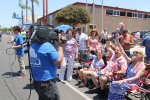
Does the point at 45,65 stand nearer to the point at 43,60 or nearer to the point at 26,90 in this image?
the point at 43,60

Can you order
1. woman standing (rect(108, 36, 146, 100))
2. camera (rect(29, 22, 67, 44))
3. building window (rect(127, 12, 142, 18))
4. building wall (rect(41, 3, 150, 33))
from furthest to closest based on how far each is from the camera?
building window (rect(127, 12, 142, 18))
building wall (rect(41, 3, 150, 33))
woman standing (rect(108, 36, 146, 100))
camera (rect(29, 22, 67, 44))

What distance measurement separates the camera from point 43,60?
9.23 ft

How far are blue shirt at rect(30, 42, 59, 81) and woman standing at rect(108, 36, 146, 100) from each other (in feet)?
6.04

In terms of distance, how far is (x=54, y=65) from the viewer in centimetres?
290

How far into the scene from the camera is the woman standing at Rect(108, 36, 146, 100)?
14.2 ft

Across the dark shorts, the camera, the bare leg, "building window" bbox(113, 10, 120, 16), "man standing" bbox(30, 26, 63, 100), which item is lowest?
the bare leg

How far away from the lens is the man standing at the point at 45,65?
9.10 feet

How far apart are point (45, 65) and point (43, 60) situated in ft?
0.24

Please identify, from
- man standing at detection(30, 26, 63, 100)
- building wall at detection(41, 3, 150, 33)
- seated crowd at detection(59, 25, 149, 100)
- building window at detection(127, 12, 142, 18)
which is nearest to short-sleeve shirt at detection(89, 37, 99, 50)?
seated crowd at detection(59, 25, 149, 100)

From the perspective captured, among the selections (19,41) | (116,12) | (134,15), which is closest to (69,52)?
(19,41)

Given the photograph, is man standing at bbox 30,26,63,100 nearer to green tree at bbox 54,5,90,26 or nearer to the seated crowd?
the seated crowd

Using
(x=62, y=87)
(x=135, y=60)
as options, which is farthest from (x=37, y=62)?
(x=62, y=87)

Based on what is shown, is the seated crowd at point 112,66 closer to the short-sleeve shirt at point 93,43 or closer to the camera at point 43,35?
the short-sleeve shirt at point 93,43

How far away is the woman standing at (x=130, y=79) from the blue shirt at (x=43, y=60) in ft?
6.04
